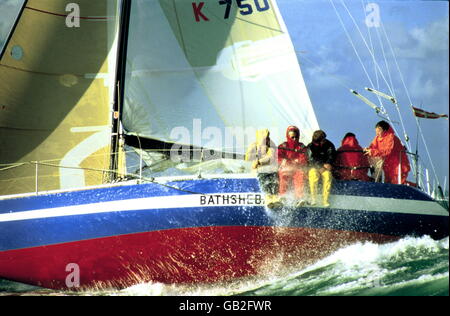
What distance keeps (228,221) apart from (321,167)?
5.63 feet

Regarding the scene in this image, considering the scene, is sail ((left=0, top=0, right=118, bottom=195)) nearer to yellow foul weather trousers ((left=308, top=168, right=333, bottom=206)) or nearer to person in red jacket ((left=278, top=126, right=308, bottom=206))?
person in red jacket ((left=278, top=126, right=308, bottom=206))

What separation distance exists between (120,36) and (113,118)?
1.62 metres

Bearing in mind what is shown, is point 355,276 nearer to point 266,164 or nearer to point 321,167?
point 321,167

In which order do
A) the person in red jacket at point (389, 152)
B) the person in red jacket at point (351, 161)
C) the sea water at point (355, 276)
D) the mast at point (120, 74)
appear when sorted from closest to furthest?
the sea water at point (355, 276), the person in red jacket at point (351, 161), the person in red jacket at point (389, 152), the mast at point (120, 74)

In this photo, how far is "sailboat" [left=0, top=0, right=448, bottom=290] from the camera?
12.9m

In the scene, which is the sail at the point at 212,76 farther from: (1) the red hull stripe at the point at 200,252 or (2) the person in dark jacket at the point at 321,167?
(1) the red hull stripe at the point at 200,252

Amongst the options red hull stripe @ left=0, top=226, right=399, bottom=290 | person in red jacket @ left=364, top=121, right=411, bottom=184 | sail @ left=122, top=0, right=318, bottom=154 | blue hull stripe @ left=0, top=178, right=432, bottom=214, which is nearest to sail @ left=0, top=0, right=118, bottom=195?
sail @ left=122, top=0, right=318, bottom=154

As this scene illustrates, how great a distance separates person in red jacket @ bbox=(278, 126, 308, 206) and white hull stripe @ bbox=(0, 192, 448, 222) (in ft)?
1.52

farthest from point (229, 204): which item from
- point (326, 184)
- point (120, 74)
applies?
point (120, 74)

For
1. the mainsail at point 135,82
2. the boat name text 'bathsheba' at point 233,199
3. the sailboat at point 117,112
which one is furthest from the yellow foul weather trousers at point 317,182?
the mainsail at point 135,82

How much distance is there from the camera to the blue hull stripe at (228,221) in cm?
1217

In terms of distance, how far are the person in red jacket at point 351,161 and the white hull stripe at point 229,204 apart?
50 centimetres

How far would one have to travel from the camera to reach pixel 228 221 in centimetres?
1218
